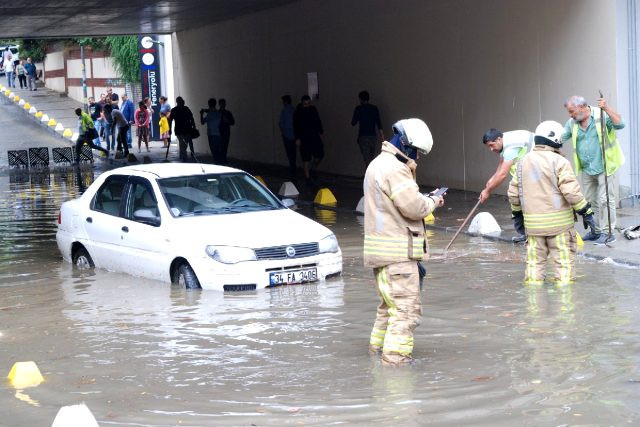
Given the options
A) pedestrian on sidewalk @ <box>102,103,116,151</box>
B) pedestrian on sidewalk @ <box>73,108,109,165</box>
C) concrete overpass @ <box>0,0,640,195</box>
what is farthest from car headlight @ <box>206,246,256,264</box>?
pedestrian on sidewalk @ <box>102,103,116,151</box>

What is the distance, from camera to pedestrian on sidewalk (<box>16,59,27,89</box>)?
5741 centimetres

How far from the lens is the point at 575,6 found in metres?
16.8

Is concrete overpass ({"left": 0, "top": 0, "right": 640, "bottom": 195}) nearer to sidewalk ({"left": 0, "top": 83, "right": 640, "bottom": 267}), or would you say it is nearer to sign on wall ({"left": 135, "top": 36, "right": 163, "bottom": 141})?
sidewalk ({"left": 0, "top": 83, "right": 640, "bottom": 267})

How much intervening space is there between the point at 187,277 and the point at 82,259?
251cm

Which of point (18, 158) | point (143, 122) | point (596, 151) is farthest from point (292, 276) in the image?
point (143, 122)

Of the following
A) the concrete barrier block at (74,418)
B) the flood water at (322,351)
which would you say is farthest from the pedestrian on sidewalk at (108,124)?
the concrete barrier block at (74,418)

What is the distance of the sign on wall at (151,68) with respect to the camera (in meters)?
40.8

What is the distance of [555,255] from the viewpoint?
33.8 feet

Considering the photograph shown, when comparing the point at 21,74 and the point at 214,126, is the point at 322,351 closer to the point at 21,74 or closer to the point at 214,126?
the point at 214,126

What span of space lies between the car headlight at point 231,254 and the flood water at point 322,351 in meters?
0.34

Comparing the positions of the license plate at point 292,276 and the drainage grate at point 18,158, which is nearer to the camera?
the license plate at point 292,276

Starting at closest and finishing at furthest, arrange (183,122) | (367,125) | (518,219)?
(518,219), (367,125), (183,122)

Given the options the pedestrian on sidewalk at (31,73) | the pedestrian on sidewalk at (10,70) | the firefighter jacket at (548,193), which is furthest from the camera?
the pedestrian on sidewalk at (10,70)

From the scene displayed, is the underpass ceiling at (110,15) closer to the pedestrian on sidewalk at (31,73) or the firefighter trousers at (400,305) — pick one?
the firefighter trousers at (400,305)
